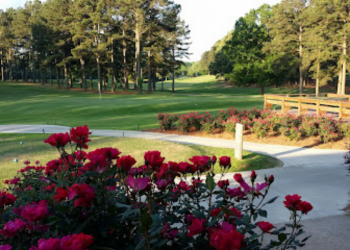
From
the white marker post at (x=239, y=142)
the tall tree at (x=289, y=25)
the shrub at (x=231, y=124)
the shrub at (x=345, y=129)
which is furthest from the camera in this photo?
the tall tree at (x=289, y=25)

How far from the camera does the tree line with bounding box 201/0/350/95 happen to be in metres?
36.1

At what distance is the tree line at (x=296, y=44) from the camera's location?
36084 mm

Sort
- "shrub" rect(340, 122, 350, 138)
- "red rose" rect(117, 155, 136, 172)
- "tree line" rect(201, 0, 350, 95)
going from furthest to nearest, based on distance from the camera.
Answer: "tree line" rect(201, 0, 350, 95), "shrub" rect(340, 122, 350, 138), "red rose" rect(117, 155, 136, 172)

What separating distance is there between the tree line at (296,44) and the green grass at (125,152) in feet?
107

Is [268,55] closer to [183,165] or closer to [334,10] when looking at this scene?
[334,10]

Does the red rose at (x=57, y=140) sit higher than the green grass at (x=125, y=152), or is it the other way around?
the red rose at (x=57, y=140)

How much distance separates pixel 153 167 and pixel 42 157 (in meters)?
7.08

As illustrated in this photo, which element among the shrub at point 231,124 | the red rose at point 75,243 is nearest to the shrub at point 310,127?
the shrub at point 231,124

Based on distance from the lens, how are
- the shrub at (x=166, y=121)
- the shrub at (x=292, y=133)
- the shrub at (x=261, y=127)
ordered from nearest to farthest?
1. the shrub at (x=292, y=133)
2. the shrub at (x=261, y=127)
3. the shrub at (x=166, y=121)

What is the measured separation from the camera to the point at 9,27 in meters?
60.2

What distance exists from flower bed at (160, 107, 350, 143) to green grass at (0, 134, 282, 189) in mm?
3028

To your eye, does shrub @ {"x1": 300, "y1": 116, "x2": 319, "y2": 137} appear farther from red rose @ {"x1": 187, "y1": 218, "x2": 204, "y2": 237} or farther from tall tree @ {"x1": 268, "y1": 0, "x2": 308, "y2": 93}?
tall tree @ {"x1": 268, "y1": 0, "x2": 308, "y2": 93}

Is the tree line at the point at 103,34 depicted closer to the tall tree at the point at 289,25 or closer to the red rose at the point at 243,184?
the tall tree at the point at 289,25

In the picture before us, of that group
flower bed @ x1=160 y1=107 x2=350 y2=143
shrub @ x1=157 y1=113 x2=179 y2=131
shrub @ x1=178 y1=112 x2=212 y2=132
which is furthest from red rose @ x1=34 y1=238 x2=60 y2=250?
shrub @ x1=157 y1=113 x2=179 y2=131
